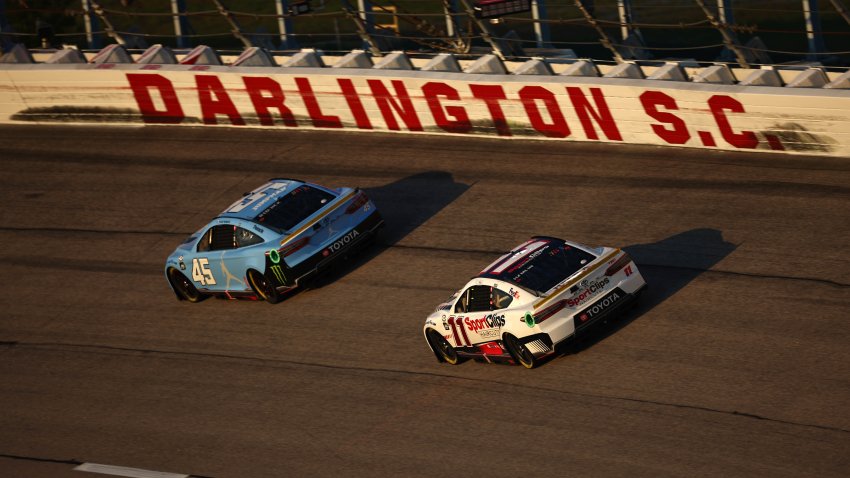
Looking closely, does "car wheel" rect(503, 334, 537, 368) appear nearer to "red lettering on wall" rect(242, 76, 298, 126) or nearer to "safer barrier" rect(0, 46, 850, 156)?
"safer barrier" rect(0, 46, 850, 156)

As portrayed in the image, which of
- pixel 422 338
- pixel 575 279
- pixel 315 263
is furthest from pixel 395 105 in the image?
A: pixel 575 279

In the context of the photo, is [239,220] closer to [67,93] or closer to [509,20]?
[509,20]

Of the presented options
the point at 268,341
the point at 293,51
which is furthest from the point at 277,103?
the point at 268,341

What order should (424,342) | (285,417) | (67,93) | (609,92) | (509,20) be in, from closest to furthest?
(285,417) < (424,342) < (609,92) < (509,20) < (67,93)

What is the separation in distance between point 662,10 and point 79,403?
12.7 m

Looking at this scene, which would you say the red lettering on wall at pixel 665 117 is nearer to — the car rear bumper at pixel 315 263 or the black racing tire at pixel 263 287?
the car rear bumper at pixel 315 263

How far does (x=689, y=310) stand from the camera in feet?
51.7

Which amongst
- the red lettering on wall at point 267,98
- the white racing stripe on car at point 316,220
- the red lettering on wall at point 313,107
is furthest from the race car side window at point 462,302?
the red lettering on wall at point 267,98

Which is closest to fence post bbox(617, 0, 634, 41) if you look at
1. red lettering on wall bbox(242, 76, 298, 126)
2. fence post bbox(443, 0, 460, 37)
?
fence post bbox(443, 0, 460, 37)

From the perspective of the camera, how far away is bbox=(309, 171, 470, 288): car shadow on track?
19.8 m

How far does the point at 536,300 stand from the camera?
48.2 feet

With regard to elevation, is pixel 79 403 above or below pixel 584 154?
below

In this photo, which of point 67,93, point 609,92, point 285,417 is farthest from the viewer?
point 67,93

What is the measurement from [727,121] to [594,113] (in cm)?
258
